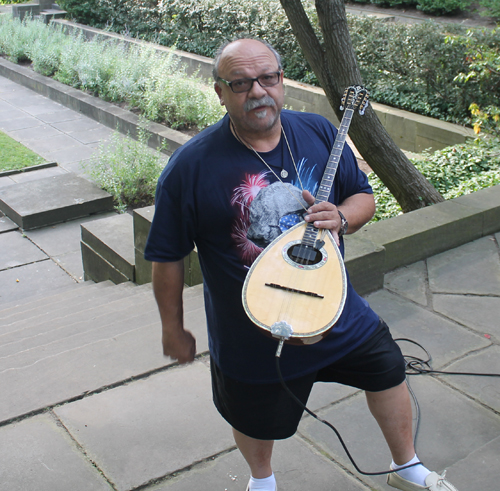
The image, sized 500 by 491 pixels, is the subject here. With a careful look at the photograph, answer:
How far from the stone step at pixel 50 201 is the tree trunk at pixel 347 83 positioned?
335cm

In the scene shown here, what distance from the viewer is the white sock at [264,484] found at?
2.39 metres

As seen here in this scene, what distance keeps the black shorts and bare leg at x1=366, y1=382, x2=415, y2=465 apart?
0.04 m

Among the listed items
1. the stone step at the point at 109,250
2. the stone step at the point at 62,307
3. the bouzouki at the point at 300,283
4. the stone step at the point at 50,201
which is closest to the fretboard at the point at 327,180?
the bouzouki at the point at 300,283

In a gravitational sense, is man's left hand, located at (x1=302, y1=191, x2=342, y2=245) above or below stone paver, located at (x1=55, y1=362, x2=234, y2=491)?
above

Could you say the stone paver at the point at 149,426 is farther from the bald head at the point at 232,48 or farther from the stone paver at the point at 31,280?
the stone paver at the point at 31,280

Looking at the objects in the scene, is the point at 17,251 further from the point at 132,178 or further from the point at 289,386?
the point at 289,386

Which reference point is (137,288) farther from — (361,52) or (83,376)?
(361,52)

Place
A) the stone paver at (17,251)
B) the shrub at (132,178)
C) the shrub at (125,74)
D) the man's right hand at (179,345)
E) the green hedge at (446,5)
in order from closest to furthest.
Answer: the man's right hand at (179,345)
the stone paver at (17,251)
the shrub at (132,178)
the shrub at (125,74)
the green hedge at (446,5)

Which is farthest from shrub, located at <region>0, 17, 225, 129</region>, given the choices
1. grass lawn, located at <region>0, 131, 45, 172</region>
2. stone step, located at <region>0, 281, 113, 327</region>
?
stone step, located at <region>0, 281, 113, 327</region>

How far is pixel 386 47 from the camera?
10.8 meters

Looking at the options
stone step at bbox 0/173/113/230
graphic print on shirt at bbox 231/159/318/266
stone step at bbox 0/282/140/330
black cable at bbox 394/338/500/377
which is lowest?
stone step at bbox 0/173/113/230

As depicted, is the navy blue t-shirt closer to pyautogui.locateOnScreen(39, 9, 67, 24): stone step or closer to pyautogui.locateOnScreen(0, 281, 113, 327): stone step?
pyautogui.locateOnScreen(0, 281, 113, 327): stone step

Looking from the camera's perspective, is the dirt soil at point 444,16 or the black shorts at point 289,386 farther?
the dirt soil at point 444,16

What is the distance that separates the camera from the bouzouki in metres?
1.93
